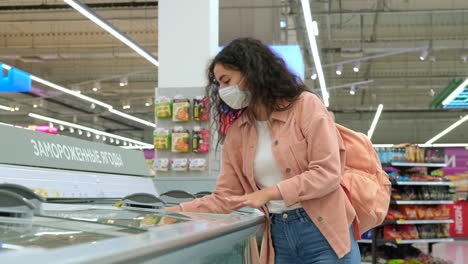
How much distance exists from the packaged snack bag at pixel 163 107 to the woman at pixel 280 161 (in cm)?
471

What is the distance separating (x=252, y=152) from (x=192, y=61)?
205 inches

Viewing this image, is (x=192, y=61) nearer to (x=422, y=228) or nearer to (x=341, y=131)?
(x=422, y=228)

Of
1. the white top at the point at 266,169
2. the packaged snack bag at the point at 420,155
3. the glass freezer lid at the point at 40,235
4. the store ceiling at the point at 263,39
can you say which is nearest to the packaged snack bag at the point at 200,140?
the packaged snack bag at the point at 420,155

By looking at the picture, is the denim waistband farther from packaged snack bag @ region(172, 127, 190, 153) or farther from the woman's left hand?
packaged snack bag @ region(172, 127, 190, 153)

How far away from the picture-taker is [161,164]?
675cm

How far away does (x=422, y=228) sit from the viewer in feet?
28.6

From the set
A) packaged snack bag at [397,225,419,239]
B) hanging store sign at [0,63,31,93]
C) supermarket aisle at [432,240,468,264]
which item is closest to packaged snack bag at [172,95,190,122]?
hanging store sign at [0,63,31,93]

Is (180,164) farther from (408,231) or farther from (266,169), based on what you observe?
(266,169)

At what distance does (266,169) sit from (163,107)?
194 inches

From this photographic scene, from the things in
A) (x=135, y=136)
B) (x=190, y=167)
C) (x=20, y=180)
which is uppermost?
(x=20, y=180)

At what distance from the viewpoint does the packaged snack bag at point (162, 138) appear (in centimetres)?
680

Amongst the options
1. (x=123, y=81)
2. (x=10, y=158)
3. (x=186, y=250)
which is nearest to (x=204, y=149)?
(x=10, y=158)

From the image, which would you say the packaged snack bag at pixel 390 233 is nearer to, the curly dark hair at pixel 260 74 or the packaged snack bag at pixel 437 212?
the packaged snack bag at pixel 437 212

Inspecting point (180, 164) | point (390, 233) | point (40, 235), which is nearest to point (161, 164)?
point (180, 164)
